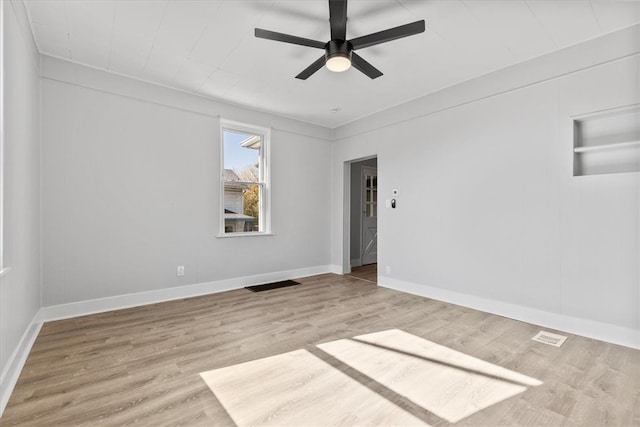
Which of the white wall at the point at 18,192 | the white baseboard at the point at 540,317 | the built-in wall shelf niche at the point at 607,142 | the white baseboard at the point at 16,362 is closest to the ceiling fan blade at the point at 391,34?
the built-in wall shelf niche at the point at 607,142

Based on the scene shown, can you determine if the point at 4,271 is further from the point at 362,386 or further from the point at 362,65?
the point at 362,65

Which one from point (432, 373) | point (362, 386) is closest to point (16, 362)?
point (362, 386)

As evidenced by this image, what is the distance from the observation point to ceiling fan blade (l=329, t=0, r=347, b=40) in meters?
2.11

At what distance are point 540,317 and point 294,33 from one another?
12.6ft

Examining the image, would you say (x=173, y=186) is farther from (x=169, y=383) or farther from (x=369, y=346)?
(x=369, y=346)

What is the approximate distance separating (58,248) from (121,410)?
2.40 meters

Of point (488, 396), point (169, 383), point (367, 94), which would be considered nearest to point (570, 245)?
point (488, 396)

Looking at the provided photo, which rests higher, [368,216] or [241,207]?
[241,207]

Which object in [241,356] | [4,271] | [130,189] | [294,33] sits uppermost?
[294,33]

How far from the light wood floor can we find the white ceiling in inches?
114

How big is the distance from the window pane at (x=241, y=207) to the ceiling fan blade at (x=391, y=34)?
2.98 m

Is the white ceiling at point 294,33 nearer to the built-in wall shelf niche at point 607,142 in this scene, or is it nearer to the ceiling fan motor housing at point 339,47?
the ceiling fan motor housing at point 339,47

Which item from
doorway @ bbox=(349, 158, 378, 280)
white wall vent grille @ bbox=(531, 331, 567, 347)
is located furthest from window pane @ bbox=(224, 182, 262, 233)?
white wall vent grille @ bbox=(531, 331, 567, 347)

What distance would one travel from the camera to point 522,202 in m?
3.31
